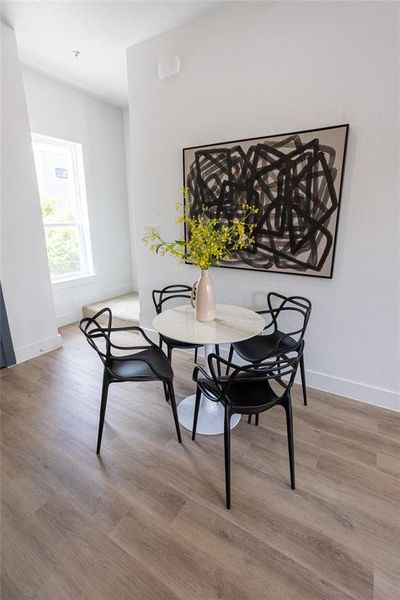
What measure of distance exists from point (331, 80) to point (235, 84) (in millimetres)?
748

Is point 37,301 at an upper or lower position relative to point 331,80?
lower

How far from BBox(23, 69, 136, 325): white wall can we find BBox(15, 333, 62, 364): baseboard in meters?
0.68

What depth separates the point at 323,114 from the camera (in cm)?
205

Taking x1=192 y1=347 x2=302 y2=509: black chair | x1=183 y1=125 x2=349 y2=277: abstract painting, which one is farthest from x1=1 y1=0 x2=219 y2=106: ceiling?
x1=192 y1=347 x2=302 y2=509: black chair

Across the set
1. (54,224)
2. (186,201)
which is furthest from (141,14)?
(54,224)

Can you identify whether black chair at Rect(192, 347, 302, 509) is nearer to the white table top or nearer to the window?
the white table top

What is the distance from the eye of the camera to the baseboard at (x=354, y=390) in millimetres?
2193

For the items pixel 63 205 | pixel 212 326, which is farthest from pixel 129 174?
pixel 212 326

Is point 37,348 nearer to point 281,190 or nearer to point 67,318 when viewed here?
point 67,318

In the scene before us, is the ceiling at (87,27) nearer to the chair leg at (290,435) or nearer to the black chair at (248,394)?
the black chair at (248,394)

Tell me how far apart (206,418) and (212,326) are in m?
0.70

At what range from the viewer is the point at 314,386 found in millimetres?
2494

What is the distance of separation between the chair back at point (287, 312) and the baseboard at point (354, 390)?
376 mm

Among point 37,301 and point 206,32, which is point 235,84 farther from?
point 37,301
